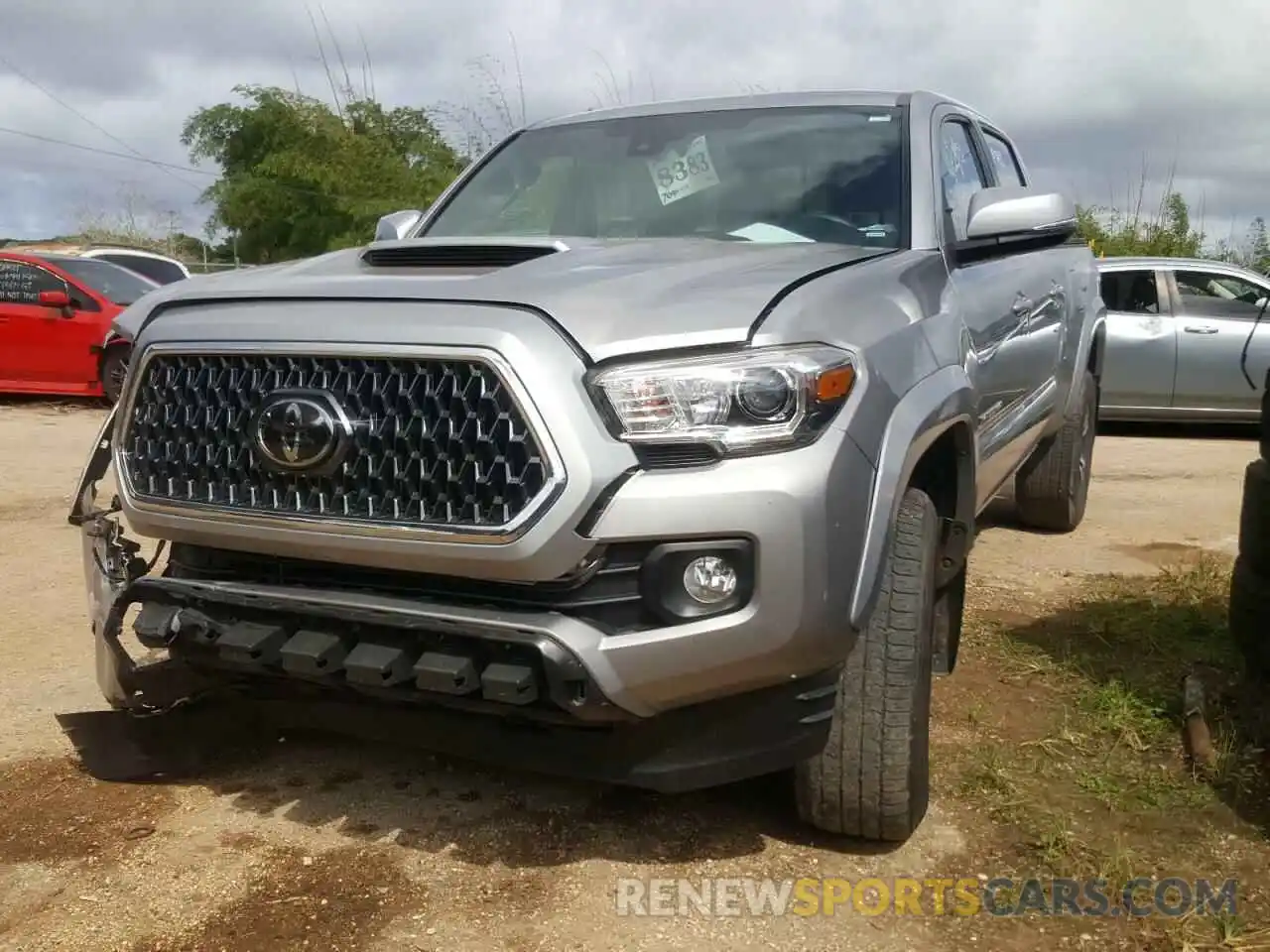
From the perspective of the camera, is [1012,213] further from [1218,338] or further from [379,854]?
[1218,338]

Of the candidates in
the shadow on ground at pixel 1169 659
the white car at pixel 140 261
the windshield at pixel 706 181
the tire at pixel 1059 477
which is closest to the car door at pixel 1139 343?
the tire at pixel 1059 477

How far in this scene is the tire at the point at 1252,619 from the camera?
333 cm

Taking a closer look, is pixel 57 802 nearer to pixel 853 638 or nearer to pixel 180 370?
pixel 180 370

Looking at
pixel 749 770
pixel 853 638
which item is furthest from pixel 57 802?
pixel 853 638

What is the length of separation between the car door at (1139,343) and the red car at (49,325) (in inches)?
331

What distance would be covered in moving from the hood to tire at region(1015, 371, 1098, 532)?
3.03 meters

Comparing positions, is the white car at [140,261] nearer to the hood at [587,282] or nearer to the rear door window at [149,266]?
the rear door window at [149,266]

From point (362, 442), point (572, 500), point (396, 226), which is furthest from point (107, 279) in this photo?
point (572, 500)

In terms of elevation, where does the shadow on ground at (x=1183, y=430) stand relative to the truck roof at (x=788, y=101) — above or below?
below

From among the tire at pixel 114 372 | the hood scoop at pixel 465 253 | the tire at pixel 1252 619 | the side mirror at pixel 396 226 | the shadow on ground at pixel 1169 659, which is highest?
the side mirror at pixel 396 226

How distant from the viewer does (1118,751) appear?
333 centimetres

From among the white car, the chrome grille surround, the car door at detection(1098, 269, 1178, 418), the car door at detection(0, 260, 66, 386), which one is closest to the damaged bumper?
the chrome grille surround

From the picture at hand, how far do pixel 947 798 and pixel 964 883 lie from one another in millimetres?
417

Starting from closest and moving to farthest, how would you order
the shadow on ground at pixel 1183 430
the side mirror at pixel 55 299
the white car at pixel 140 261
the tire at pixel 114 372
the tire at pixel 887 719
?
the tire at pixel 887 719
the tire at pixel 114 372
the shadow on ground at pixel 1183 430
the side mirror at pixel 55 299
the white car at pixel 140 261
